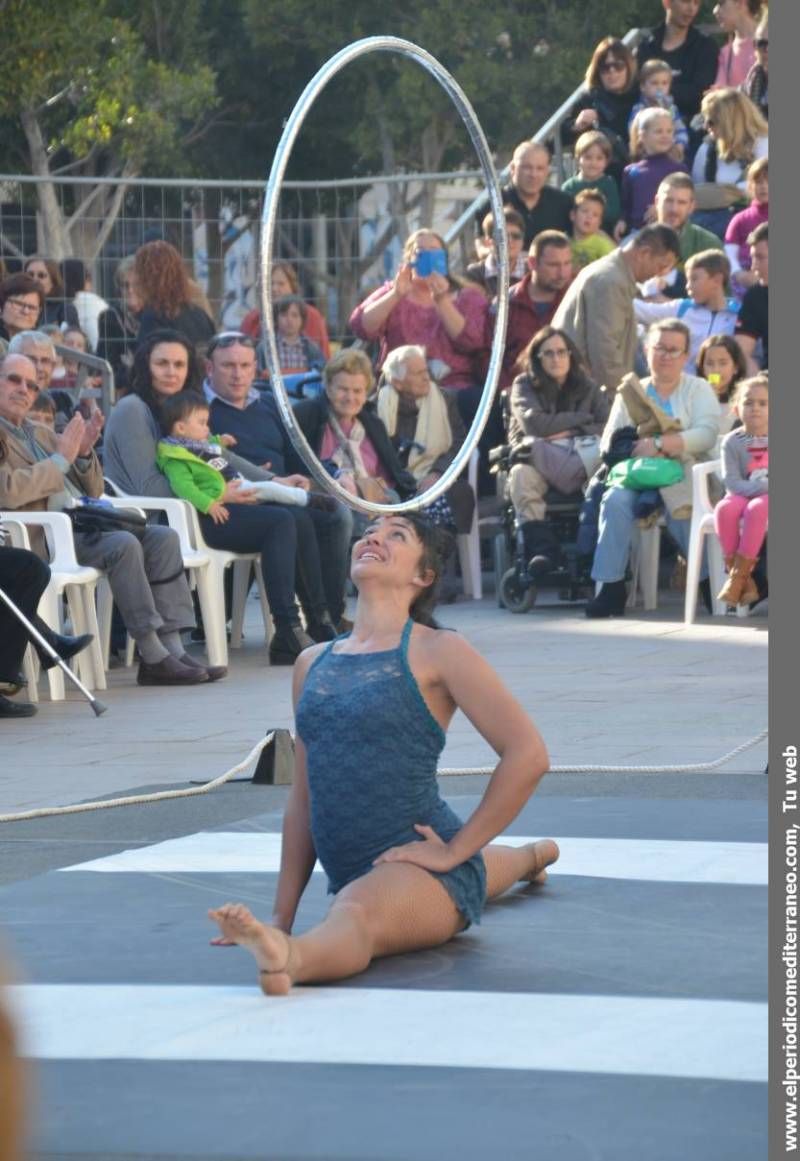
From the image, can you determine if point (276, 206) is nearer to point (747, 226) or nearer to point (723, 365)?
point (723, 365)

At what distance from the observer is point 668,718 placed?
8.74m

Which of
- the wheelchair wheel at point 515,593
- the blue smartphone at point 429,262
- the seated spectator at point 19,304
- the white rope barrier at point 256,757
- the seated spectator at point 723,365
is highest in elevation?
the blue smartphone at point 429,262

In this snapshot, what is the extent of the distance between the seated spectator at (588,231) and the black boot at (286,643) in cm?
446

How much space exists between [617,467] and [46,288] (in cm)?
376

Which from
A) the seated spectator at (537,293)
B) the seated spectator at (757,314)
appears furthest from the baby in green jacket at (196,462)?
the seated spectator at (757,314)

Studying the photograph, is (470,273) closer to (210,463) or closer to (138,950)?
(210,463)

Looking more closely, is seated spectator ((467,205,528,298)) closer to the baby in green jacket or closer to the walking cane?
the baby in green jacket

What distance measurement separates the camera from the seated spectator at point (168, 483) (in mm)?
10883

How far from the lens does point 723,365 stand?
12.7 metres

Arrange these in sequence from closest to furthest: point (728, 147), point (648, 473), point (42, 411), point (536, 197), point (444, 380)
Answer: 1. point (42, 411)
2. point (648, 473)
3. point (444, 380)
4. point (536, 197)
5. point (728, 147)

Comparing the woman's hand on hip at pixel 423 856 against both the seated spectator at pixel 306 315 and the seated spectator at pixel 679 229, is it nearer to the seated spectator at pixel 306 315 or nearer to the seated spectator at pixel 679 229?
the seated spectator at pixel 306 315

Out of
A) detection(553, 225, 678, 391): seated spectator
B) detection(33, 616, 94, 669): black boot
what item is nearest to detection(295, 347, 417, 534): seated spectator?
detection(33, 616, 94, 669): black boot

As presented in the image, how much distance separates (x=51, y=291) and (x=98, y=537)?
431 cm

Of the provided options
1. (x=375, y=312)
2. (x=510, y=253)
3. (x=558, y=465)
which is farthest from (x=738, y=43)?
(x=375, y=312)
